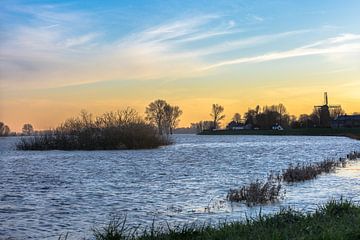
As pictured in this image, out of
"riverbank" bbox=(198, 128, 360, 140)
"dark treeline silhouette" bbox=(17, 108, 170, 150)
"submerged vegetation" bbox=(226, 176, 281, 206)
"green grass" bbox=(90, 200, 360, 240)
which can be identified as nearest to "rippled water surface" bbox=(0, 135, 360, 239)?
"submerged vegetation" bbox=(226, 176, 281, 206)

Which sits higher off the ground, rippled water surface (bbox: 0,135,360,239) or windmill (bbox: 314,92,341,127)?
windmill (bbox: 314,92,341,127)

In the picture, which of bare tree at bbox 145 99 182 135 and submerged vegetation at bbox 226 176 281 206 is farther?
bare tree at bbox 145 99 182 135

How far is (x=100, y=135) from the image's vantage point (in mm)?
72562

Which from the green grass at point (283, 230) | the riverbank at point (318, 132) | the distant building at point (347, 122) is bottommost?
the green grass at point (283, 230)

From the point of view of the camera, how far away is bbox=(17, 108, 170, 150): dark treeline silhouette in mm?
71375

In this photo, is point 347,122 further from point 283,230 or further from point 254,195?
point 283,230

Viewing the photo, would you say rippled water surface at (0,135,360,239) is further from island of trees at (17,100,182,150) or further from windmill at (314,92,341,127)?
windmill at (314,92,341,127)

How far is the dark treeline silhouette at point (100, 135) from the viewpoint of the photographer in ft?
234

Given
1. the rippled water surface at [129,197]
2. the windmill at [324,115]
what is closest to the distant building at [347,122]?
the windmill at [324,115]

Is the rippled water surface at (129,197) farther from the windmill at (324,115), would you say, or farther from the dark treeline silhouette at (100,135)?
A: the windmill at (324,115)

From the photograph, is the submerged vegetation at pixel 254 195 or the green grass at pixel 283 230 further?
the submerged vegetation at pixel 254 195

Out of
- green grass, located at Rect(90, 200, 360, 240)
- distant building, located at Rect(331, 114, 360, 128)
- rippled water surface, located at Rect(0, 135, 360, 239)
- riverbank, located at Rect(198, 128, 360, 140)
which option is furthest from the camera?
distant building, located at Rect(331, 114, 360, 128)

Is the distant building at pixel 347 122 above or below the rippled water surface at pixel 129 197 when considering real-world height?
above

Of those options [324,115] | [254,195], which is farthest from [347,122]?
[254,195]
